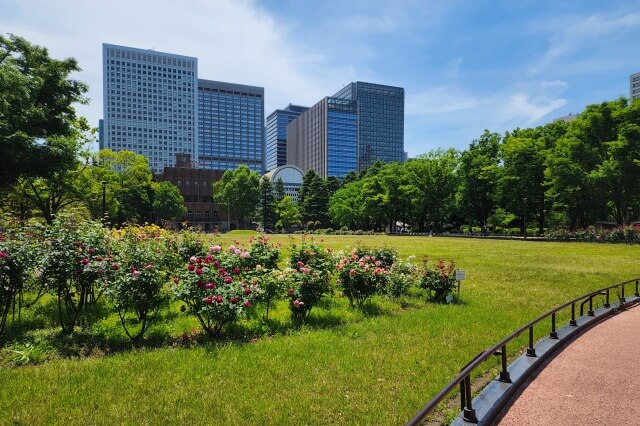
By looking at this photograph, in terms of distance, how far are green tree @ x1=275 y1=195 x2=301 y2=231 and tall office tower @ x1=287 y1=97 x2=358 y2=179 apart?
77.5 metres

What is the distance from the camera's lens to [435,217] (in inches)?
2249

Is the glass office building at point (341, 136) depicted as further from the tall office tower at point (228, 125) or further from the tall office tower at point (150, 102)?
the tall office tower at point (150, 102)

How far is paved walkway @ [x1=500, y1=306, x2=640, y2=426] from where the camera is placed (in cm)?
418

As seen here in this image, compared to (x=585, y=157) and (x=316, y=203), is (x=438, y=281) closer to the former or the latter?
(x=585, y=157)

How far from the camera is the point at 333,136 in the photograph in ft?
516

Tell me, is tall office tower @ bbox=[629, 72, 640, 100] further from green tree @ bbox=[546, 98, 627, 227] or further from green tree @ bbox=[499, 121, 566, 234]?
green tree @ bbox=[546, 98, 627, 227]

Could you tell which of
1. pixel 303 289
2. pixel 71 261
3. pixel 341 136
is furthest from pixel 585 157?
pixel 341 136

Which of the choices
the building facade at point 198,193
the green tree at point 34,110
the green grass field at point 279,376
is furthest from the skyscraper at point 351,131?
the green grass field at point 279,376

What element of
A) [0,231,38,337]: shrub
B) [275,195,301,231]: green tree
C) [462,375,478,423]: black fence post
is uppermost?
[275,195,301,231]: green tree

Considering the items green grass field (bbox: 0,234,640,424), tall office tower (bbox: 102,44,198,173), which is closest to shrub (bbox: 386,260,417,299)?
green grass field (bbox: 0,234,640,424)

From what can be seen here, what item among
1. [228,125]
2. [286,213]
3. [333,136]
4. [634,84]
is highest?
[228,125]

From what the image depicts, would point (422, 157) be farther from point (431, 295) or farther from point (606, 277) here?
point (431, 295)

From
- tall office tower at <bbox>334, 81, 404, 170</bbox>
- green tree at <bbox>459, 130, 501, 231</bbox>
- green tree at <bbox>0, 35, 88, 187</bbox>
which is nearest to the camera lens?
green tree at <bbox>0, 35, 88, 187</bbox>

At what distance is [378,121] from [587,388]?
171 m
